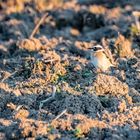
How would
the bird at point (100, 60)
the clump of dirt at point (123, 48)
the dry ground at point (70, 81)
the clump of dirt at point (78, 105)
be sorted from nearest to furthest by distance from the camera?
the dry ground at point (70, 81) → the clump of dirt at point (78, 105) → the bird at point (100, 60) → the clump of dirt at point (123, 48)

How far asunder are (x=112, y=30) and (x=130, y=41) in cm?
78

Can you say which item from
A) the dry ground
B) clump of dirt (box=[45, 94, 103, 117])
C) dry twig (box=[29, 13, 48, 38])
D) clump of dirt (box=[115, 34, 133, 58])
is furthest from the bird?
dry twig (box=[29, 13, 48, 38])

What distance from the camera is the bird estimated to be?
841 cm

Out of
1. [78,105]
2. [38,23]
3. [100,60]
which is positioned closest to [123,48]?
[100,60]

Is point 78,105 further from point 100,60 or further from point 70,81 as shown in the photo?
point 100,60

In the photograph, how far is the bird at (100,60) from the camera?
27.6 feet

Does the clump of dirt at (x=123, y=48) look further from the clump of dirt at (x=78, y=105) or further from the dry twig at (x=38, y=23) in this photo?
the clump of dirt at (x=78, y=105)

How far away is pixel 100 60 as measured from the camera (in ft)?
27.8

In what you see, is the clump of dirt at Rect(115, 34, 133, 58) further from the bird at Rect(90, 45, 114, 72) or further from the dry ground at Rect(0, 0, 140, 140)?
the bird at Rect(90, 45, 114, 72)

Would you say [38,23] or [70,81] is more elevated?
[70,81]

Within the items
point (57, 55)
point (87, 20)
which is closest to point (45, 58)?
point (57, 55)

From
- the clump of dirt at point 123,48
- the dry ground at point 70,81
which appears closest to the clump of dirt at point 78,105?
the dry ground at point 70,81

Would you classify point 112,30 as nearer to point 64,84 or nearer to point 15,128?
point 64,84

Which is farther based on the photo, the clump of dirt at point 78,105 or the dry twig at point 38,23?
the dry twig at point 38,23
